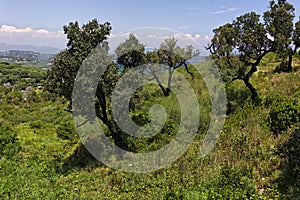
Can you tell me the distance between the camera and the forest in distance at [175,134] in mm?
6958

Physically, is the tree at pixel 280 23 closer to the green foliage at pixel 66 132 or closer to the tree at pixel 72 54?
the tree at pixel 72 54

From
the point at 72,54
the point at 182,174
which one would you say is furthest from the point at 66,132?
the point at 182,174

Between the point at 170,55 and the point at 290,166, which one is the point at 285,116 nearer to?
the point at 290,166

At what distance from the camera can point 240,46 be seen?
13898mm

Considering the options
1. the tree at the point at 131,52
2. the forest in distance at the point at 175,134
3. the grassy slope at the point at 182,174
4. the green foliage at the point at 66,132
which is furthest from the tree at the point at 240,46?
the green foliage at the point at 66,132

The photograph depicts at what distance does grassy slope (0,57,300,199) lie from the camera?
6.56 m

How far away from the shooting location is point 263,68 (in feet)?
66.7

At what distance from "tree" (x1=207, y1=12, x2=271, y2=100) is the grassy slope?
239 centimetres

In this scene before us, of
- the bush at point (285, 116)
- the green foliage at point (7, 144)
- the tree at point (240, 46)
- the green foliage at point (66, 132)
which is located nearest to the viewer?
the bush at point (285, 116)

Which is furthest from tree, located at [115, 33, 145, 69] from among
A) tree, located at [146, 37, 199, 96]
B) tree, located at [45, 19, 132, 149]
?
tree, located at [146, 37, 199, 96]

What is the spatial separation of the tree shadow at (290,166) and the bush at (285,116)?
251 centimetres

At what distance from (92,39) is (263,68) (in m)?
14.6

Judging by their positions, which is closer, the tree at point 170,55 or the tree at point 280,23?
the tree at point 280,23

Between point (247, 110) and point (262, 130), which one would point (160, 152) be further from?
point (247, 110)
